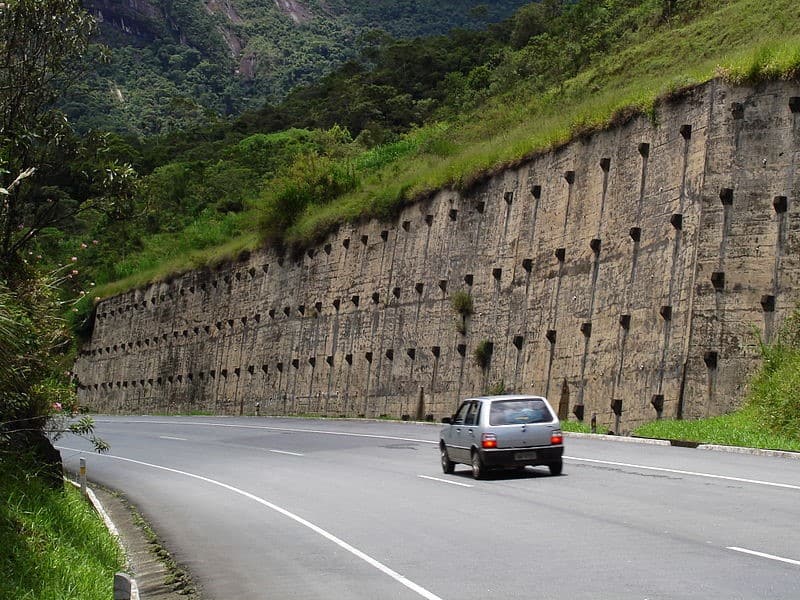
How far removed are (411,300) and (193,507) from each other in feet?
75.3

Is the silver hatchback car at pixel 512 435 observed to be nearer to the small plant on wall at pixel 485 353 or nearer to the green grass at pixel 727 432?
the green grass at pixel 727 432

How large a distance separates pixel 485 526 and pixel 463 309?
78.0ft

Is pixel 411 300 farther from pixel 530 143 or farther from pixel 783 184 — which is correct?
pixel 783 184

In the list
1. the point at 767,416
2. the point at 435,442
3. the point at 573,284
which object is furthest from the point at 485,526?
the point at 573,284

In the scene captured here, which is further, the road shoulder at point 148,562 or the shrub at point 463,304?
the shrub at point 463,304

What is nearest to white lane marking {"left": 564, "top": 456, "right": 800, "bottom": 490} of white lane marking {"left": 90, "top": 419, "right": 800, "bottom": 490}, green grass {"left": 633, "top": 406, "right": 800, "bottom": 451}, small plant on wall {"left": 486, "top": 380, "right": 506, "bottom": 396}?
white lane marking {"left": 90, "top": 419, "right": 800, "bottom": 490}

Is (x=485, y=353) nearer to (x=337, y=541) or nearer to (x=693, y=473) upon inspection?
(x=693, y=473)

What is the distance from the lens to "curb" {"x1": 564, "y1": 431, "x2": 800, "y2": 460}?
19.9m

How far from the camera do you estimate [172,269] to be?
62.6 m

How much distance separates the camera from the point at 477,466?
18.8m

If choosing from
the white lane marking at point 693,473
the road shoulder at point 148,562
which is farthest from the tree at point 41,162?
the white lane marking at point 693,473

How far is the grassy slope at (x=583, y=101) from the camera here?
29.6 meters

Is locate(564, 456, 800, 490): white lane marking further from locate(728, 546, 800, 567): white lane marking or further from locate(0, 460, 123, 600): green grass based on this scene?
locate(0, 460, 123, 600): green grass

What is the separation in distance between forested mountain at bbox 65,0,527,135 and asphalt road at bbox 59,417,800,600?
406 feet
